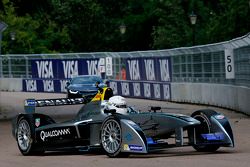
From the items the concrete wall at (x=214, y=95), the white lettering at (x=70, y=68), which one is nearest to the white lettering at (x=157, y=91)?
the concrete wall at (x=214, y=95)

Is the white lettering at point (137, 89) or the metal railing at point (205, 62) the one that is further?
the white lettering at point (137, 89)

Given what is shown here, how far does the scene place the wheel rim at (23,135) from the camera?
16.7 m

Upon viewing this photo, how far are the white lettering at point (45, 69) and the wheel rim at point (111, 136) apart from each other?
40614 mm

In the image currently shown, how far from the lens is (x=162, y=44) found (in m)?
71.4

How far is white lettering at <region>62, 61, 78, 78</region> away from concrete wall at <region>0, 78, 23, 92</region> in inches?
182

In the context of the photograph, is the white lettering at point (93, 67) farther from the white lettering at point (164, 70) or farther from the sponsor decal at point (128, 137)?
the sponsor decal at point (128, 137)

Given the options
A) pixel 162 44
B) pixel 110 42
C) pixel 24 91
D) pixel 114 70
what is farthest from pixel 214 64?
pixel 110 42

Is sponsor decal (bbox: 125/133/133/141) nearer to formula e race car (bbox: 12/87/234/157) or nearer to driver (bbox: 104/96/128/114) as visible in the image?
formula e race car (bbox: 12/87/234/157)

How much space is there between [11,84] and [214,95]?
2662 centimetres

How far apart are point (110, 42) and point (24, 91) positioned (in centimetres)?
2321

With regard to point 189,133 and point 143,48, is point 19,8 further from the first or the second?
point 143,48

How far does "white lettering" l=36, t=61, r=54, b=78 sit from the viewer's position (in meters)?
55.6

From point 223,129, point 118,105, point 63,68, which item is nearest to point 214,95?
point 118,105

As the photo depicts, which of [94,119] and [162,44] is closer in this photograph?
[94,119]
